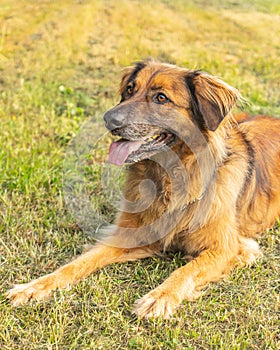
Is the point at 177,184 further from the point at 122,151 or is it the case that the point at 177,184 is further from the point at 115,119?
the point at 115,119

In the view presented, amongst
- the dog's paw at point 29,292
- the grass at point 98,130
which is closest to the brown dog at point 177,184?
the dog's paw at point 29,292

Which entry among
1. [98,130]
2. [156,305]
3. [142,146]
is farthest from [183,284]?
[98,130]

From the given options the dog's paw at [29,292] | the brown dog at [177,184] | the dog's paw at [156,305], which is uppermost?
the brown dog at [177,184]

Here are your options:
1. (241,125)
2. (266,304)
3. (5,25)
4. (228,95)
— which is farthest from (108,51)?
(266,304)

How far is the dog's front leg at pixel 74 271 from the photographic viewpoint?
3533 mm

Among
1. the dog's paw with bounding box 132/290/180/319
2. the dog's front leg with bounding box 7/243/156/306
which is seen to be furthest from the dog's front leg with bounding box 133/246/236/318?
the dog's front leg with bounding box 7/243/156/306

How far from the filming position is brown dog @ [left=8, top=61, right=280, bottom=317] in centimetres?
373

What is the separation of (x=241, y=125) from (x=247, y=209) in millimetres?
803

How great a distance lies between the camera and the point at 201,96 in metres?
3.79

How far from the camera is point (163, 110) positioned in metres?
3.76

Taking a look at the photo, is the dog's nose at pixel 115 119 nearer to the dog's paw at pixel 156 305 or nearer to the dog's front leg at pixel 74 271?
the dog's front leg at pixel 74 271

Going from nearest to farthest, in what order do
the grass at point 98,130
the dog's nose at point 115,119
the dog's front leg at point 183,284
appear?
1. the grass at point 98,130
2. the dog's front leg at point 183,284
3. the dog's nose at point 115,119

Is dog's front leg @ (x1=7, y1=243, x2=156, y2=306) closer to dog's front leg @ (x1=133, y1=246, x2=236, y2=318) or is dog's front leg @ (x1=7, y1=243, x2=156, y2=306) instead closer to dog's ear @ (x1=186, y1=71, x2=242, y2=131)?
dog's front leg @ (x1=133, y1=246, x2=236, y2=318)

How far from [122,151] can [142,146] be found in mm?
165
